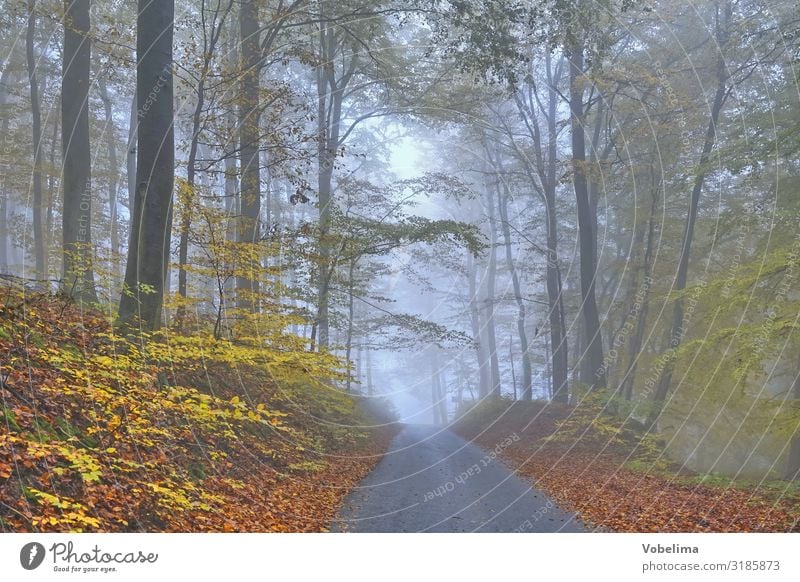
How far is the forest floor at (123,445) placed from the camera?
393cm

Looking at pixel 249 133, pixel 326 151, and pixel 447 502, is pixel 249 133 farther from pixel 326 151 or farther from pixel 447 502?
pixel 447 502

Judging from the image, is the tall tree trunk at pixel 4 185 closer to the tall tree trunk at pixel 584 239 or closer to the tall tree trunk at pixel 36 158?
the tall tree trunk at pixel 36 158

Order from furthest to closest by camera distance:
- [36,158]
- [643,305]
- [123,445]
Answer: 1. [643,305]
2. [36,158]
3. [123,445]

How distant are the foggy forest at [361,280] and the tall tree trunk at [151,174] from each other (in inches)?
1.3

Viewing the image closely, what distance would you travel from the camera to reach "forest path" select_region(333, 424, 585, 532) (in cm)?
688

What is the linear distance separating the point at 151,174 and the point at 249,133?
3306 millimetres

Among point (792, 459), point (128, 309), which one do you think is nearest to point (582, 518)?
point (128, 309)

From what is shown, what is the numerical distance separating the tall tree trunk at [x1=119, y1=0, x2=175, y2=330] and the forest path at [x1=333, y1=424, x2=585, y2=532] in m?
3.92

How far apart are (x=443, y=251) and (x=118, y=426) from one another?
16.8 meters

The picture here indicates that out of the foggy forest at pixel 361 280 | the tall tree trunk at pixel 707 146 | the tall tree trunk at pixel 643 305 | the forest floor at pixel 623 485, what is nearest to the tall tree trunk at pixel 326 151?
the foggy forest at pixel 361 280

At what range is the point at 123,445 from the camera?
5.00 meters

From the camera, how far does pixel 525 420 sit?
58.2 ft
